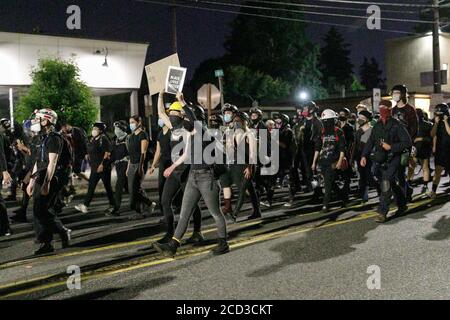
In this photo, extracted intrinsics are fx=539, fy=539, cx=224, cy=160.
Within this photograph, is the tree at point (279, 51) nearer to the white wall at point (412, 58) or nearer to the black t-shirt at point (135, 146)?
the white wall at point (412, 58)

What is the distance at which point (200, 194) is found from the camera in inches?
254

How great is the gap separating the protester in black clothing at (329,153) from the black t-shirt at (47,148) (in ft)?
15.0

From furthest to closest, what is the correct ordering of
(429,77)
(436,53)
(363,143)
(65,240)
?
(429,77) < (436,53) < (363,143) < (65,240)

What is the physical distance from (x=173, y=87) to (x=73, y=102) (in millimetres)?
9505

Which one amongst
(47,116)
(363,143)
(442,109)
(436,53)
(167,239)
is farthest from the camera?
(436,53)

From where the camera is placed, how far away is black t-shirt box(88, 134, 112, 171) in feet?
33.4

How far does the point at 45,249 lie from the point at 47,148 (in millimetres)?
1320

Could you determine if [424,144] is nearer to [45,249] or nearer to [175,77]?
[175,77]

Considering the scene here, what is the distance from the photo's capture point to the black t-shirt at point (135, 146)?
30.9ft

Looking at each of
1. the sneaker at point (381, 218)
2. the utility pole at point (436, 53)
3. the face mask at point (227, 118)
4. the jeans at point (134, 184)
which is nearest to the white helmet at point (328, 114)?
the face mask at point (227, 118)

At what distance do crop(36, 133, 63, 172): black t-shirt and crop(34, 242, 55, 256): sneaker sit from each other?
99cm

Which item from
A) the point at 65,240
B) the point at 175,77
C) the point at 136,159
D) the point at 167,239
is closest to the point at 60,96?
the point at 136,159

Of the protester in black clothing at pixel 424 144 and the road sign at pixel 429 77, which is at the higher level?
the road sign at pixel 429 77
